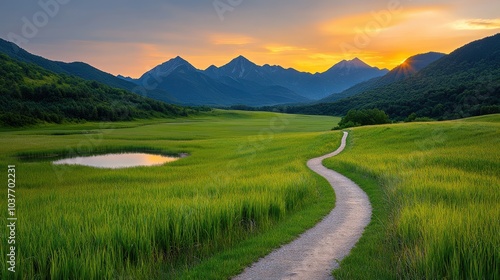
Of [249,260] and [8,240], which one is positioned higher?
[8,240]

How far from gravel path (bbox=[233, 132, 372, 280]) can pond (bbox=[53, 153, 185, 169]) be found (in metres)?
36.2

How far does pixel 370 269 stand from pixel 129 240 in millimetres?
7814

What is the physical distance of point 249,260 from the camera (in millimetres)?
12039

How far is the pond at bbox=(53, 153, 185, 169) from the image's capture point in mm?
49684

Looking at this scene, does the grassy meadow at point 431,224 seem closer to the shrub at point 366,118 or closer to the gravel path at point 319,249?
the gravel path at point 319,249

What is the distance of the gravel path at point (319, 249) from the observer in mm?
10891

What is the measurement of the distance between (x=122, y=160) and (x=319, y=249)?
Answer: 4680cm

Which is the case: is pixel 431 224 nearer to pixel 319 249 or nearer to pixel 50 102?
pixel 319 249

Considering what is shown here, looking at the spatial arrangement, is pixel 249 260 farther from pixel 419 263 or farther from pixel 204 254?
pixel 419 263

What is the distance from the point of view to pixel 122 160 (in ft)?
177

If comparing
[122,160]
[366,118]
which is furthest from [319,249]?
[366,118]

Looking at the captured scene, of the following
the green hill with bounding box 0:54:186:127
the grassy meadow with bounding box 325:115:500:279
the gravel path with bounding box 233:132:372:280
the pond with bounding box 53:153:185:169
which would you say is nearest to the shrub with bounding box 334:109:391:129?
the pond with bounding box 53:153:185:169

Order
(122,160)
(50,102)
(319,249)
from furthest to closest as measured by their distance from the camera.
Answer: (50,102) → (122,160) → (319,249)

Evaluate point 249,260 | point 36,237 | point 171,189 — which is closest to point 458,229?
point 249,260
